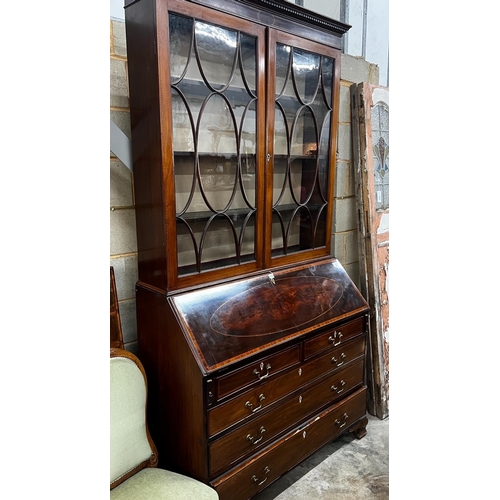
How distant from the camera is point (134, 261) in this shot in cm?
174

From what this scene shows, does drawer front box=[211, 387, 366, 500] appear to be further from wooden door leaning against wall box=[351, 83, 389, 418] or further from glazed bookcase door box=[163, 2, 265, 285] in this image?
glazed bookcase door box=[163, 2, 265, 285]

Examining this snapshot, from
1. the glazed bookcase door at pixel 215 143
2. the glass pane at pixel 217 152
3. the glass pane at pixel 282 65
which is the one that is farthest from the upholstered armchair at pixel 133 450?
the glass pane at pixel 282 65

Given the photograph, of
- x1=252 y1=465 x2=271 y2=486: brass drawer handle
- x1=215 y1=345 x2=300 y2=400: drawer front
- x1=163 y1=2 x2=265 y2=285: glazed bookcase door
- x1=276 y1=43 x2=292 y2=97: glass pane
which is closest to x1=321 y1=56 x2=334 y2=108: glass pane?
x1=276 y1=43 x2=292 y2=97: glass pane

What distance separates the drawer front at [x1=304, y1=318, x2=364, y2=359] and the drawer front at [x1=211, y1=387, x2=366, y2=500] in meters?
0.31

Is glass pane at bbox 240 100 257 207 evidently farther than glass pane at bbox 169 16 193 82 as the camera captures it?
Yes

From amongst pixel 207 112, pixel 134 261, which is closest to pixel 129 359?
pixel 134 261

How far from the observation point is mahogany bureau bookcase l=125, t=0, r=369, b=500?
4.77ft

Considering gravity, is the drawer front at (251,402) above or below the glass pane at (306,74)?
below

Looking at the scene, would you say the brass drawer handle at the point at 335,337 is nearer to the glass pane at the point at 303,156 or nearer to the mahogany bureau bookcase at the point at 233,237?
the mahogany bureau bookcase at the point at 233,237

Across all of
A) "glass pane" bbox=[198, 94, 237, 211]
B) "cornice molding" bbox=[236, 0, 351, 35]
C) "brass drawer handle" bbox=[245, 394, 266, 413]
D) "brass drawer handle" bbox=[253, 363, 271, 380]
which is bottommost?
"brass drawer handle" bbox=[245, 394, 266, 413]

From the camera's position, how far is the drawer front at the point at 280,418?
1497 mm

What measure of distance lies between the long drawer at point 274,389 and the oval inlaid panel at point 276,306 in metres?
0.20
